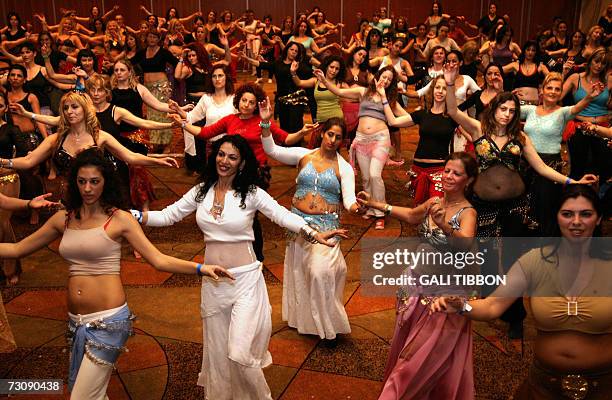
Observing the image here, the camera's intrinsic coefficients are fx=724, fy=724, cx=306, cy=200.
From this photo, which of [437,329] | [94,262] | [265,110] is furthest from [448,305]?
[265,110]

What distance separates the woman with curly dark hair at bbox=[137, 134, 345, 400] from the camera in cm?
363

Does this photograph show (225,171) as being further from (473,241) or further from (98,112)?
(98,112)

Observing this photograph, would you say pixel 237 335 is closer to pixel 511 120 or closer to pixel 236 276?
pixel 236 276

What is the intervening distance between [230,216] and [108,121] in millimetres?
2719

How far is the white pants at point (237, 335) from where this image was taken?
3.61 meters

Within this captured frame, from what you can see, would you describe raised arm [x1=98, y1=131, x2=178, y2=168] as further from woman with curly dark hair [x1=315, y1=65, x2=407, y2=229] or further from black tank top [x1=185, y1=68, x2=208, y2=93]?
black tank top [x1=185, y1=68, x2=208, y2=93]

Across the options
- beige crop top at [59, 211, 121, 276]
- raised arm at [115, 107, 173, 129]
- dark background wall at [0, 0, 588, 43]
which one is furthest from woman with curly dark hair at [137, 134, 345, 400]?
dark background wall at [0, 0, 588, 43]

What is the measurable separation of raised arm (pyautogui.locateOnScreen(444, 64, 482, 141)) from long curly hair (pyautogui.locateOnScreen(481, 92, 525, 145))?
0.66ft

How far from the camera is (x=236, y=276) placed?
12.0 feet

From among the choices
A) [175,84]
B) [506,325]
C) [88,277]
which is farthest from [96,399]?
[175,84]

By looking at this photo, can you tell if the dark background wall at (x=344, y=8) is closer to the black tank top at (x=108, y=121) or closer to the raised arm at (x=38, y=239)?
the black tank top at (x=108, y=121)

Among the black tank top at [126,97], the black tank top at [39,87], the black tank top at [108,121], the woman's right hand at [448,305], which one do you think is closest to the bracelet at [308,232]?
the woman's right hand at [448,305]

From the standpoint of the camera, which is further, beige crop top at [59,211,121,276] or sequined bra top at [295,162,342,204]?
sequined bra top at [295,162,342,204]

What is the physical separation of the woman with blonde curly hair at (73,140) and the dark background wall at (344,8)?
15.9 meters
